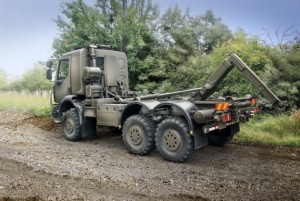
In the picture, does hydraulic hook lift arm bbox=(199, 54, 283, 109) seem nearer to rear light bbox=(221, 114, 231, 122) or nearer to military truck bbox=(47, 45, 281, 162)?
military truck bbox=(47, 45, 281, 162)

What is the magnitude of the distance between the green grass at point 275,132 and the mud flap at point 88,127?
169 inches

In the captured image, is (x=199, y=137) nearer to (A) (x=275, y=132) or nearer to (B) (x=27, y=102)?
(A) (x=275, y=132)

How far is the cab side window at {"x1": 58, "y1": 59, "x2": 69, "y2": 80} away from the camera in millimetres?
9898

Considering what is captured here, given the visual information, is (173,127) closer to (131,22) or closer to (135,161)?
(135,161)

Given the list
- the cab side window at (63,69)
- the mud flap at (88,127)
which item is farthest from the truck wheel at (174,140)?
the cab side window at (63,69)

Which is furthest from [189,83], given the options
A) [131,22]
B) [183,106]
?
[183,106]

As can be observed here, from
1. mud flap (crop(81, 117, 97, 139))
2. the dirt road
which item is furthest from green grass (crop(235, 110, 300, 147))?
mud flap (crop(81, 117, 97, 139))

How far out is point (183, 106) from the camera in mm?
6785

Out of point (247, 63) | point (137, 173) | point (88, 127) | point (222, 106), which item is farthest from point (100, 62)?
point (247, 63)

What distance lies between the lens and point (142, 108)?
7746 millimetres

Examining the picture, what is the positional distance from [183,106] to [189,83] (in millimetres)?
7585

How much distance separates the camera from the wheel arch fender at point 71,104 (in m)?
9.31

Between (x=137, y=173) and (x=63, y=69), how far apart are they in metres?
5.31

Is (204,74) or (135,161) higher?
(204,74)
